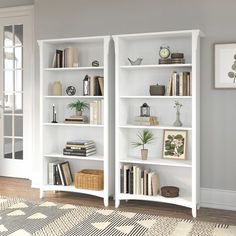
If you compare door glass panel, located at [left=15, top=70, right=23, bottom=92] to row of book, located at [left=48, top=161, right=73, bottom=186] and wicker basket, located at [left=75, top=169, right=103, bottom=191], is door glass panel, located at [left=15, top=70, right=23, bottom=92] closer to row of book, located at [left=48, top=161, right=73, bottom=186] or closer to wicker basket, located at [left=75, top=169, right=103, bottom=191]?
row of book, located at [left=48, top=161, right=73, bottom=186]

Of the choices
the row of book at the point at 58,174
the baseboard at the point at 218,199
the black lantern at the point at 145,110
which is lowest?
the baseboard at the point at 218,199

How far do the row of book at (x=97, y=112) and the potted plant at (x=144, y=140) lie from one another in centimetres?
47

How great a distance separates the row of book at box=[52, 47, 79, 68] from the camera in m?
4.51

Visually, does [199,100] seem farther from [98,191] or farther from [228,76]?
[98,191]

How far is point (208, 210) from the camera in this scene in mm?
4070

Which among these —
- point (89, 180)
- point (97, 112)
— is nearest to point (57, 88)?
point (97, 112)

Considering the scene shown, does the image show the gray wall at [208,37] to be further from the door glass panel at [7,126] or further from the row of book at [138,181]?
the door glass panel at [7,126]

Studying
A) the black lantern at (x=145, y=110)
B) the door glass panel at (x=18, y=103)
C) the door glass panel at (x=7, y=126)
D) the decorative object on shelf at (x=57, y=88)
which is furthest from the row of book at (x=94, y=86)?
the door glass panel at (x=7, y=126)

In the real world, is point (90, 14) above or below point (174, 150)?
above

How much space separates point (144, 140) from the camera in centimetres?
425

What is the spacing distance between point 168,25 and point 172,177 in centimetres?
169

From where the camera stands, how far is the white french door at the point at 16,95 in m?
5.42

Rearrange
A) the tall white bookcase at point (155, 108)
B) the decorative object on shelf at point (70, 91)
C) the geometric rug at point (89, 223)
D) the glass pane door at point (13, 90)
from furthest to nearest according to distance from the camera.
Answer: the glass pane door at point (13, 90) < the decorative object on shelf at point (70, 91) < the tall white bookcase at point (155, 108) < the geometric rug at point (89, 223)

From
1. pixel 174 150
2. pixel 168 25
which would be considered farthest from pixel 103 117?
pixel 168 25
